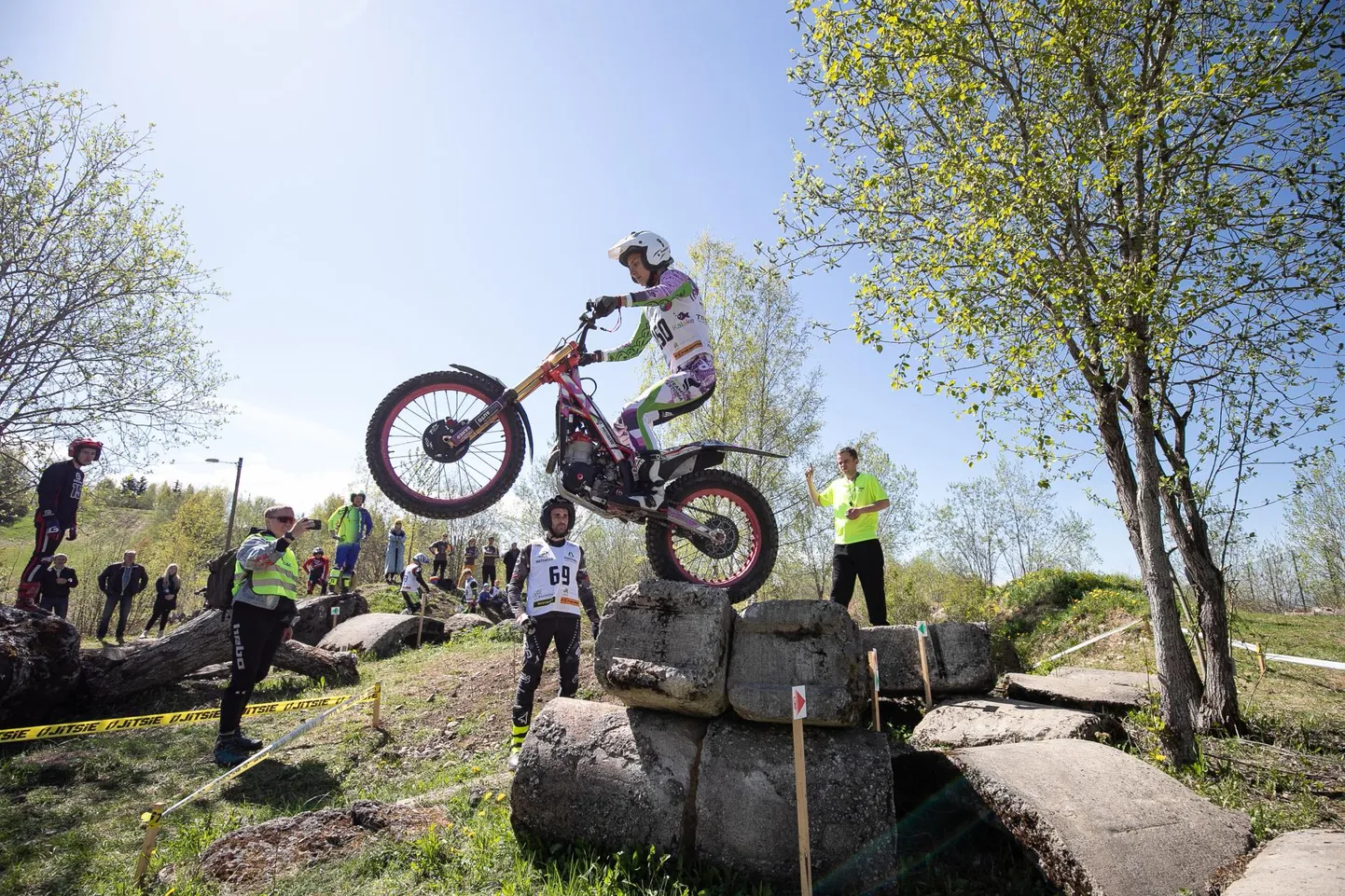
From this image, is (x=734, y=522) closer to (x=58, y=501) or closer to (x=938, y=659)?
(x=938, y=659)

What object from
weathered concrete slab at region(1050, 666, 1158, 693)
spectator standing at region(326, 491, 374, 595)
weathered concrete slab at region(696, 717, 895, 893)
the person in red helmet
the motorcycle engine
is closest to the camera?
weathered concrete slab at region(696, 717, 895, 893)

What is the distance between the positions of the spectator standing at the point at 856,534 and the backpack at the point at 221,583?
7.91 meters

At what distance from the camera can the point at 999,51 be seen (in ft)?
20.9

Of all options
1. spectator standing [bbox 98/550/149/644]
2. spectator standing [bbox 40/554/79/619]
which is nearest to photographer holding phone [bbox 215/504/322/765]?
spectator standing [bbox 40/554/79/619]

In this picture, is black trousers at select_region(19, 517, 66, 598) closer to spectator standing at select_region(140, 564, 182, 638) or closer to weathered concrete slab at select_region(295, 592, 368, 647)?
weathered concrete slab at select_region(295, 592, 368, 647)

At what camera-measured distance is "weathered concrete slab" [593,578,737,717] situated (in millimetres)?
4039

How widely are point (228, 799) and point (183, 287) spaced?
47.7 ft

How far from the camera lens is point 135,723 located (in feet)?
23.0

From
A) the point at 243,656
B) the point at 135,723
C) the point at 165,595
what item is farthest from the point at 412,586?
the point at 243,656

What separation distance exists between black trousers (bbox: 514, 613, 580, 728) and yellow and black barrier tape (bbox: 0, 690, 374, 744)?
6.90 feet

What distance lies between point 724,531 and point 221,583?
7948 millimetres

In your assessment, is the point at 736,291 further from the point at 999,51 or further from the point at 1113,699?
A: the point at 1113,699

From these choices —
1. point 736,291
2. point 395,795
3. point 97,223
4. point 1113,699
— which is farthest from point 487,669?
point 97,223

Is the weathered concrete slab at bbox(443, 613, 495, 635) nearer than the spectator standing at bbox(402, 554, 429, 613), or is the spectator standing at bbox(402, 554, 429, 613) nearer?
the weathered concrete slab at bbox(443, 613, 495, 635)
